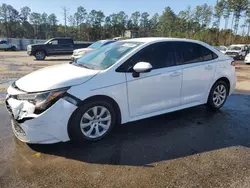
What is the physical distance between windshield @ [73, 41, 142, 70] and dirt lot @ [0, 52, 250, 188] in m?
1.24

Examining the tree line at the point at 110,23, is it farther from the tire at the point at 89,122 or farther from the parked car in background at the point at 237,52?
the tire at the point at 89,122

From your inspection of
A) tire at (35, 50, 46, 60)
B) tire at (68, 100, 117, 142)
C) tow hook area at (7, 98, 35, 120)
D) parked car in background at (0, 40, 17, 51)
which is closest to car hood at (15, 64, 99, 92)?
tow hook area at (7, 98, 35, 120)

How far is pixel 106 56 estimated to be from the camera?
431 cm

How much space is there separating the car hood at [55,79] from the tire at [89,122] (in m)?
0.40

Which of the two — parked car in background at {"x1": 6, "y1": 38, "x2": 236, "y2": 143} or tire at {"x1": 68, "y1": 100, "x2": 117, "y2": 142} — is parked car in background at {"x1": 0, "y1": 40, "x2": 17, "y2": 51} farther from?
tire at {"x1": 68, "y1": 100, "x2": 117, "y2": 142}

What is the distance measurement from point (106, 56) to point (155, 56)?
2.95ft

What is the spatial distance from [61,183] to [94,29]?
230ft

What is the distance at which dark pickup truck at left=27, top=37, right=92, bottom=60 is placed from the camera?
63.9 feet

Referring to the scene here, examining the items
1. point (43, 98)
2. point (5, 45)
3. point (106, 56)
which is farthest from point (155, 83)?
point (5, 45)

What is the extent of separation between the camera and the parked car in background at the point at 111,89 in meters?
3.31

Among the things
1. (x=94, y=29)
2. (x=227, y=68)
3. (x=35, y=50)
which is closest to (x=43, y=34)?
(x=94, y=29)

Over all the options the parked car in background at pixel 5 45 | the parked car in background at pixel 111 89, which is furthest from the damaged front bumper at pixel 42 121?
the parked car in background at pixel 5 45

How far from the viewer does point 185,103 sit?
4797 millimetres

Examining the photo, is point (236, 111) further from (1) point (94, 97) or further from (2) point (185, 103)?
(1) point (94, 97)
